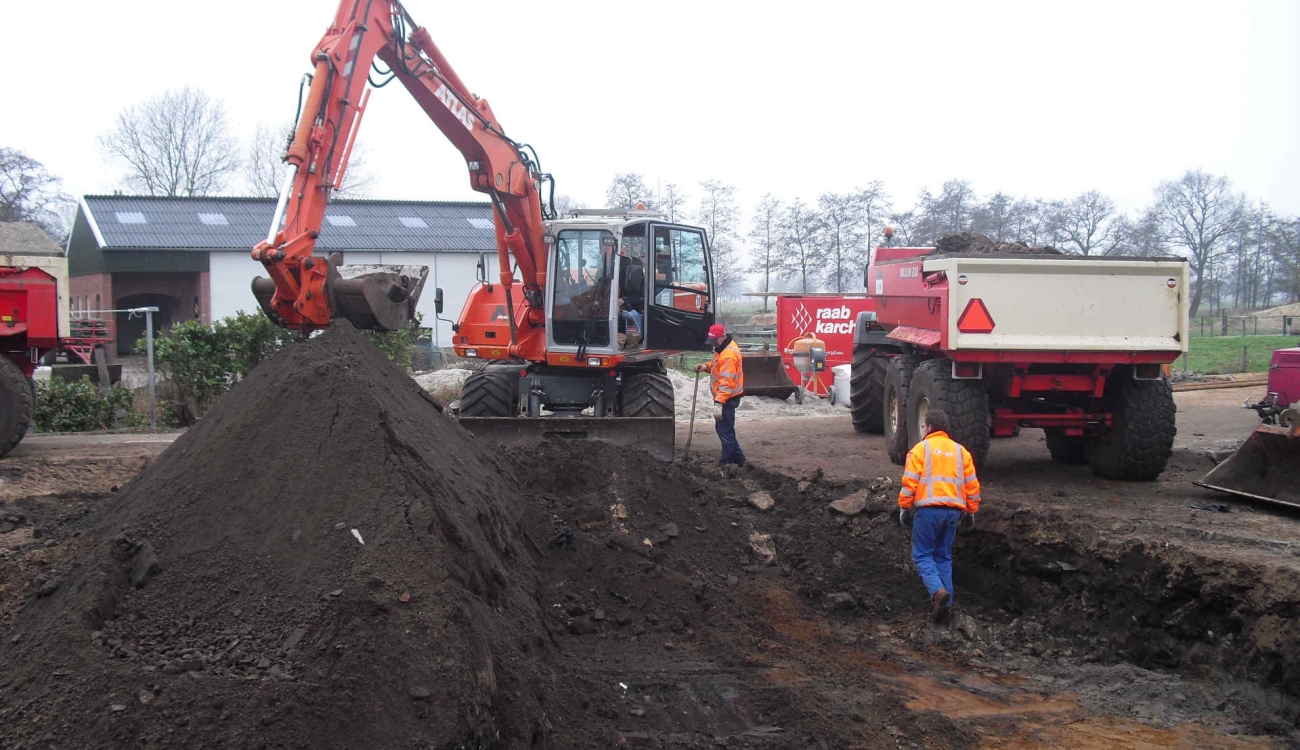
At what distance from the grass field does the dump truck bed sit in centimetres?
1582

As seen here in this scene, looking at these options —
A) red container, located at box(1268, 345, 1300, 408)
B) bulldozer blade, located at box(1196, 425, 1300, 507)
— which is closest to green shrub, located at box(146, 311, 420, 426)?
bulldozer blade, located at box(1196, 425, 1300, 507)

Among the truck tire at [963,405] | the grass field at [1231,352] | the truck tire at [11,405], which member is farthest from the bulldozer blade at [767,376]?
the grass field at [1231,352]

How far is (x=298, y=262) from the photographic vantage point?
22.7 ft

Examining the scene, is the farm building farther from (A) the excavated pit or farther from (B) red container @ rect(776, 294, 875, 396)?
(A) the excavated pit

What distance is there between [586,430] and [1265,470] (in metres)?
6.19

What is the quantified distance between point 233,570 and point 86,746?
1.11 metres

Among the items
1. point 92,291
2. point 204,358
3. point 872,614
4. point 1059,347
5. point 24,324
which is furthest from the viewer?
point 92,291

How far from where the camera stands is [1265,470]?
25.6 feet

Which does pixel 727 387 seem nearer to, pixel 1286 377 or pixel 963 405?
pixel 963 405

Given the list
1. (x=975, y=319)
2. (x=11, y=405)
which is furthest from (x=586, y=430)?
(x=11, y=405)

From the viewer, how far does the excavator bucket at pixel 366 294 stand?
713 centimetres

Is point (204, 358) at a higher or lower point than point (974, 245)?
lower

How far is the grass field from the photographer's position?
23.5 meters

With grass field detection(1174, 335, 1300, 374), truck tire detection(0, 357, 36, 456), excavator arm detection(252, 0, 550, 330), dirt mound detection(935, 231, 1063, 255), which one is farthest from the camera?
grass field detection(1174, 335, 1300, 374)
